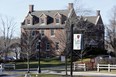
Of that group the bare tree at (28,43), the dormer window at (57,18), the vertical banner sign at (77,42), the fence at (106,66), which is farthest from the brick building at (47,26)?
the vertical banner sign at (77,42)

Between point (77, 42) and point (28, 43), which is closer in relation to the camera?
point (77, 42)

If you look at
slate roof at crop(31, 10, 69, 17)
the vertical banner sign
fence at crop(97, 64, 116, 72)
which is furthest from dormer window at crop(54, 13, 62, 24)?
the vertical banner sign

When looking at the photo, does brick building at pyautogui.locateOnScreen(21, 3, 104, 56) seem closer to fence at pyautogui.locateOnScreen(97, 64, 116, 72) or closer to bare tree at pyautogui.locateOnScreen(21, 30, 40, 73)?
bare tree at pyautogui.locateOnScreen(21, 30, 40, 73)

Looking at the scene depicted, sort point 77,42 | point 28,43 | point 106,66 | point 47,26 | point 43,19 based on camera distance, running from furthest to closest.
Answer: point 43,19, point 47,26, point 28,43, point 106,66, point 77,42

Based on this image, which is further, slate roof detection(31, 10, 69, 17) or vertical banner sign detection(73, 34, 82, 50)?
slate roof detection(31, 10, 69, 17)

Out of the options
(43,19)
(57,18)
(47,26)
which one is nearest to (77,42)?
(57,18)

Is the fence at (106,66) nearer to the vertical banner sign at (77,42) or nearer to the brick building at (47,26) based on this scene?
the vertical banner sign at (77,42)

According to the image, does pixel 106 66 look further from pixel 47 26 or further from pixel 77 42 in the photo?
pixel 47 26

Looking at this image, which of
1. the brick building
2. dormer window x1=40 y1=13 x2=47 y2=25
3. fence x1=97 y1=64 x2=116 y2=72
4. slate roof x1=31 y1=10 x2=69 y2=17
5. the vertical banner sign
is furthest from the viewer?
dormer window x1=40 y1=13 x2=47 y2=25

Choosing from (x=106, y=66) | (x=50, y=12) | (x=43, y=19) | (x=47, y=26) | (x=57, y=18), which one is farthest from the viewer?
(x=50, y=12)

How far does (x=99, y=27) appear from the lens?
90188 millimetres

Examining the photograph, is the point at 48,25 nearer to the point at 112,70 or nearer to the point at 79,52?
the point at 79,52

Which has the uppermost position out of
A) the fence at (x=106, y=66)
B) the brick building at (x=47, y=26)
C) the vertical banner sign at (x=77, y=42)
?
the brick building at (x=47, y=26)

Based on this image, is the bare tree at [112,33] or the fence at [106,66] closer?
the fence at [106,66]
